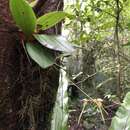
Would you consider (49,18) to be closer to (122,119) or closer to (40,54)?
(40,54)

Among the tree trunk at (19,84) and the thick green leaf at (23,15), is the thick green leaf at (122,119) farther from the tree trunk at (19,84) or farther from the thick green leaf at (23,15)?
the thick green leaf at (23,15)

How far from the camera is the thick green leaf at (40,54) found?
78 cm

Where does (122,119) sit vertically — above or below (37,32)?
below

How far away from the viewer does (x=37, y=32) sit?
2.70 ft

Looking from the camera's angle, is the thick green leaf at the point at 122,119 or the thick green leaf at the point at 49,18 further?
the thick green leaf at the point at 122,119

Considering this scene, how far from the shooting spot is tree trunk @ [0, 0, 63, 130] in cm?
80

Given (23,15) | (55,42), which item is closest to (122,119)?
(55,42)

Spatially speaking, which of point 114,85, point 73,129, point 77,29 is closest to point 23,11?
point 73,129

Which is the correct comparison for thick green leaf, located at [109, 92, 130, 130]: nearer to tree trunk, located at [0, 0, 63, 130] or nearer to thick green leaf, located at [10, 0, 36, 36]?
tree trunk, located at [0, 0, 63, 130]

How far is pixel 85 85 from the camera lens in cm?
319

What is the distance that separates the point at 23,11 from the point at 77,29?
233 cm

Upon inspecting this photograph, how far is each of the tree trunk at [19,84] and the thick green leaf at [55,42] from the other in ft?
0.17

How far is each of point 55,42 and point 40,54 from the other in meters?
0.05

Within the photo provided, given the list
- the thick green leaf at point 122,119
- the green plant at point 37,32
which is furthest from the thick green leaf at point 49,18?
the thick green leaf at point 122,119
